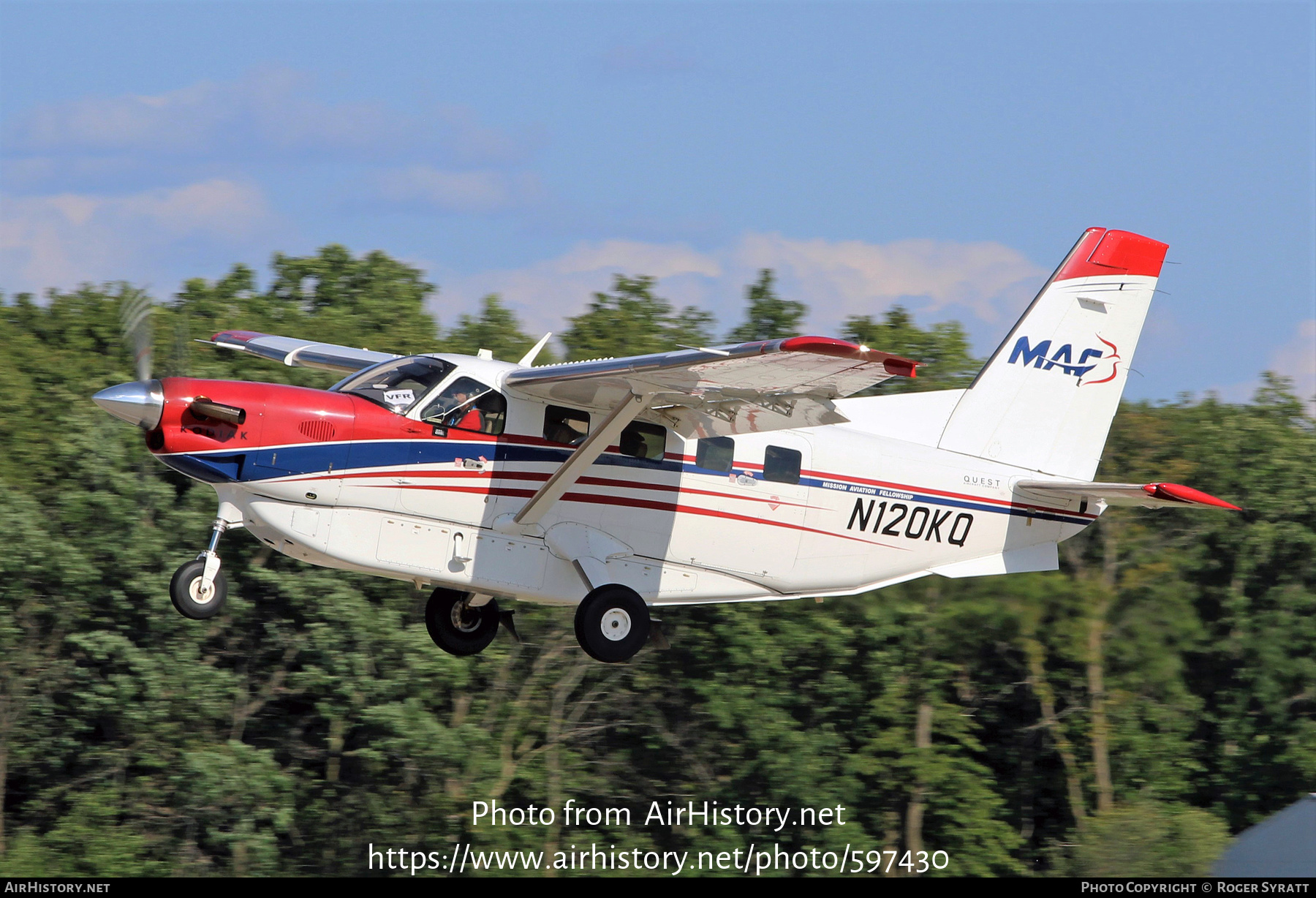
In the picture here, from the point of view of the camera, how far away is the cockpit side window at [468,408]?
12.2 m

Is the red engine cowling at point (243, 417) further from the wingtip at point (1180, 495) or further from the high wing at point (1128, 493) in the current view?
the wingtip at point (1180, 495)

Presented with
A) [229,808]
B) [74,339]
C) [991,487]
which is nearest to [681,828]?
[229,808]

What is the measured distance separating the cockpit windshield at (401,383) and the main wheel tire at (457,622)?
96.2 inches

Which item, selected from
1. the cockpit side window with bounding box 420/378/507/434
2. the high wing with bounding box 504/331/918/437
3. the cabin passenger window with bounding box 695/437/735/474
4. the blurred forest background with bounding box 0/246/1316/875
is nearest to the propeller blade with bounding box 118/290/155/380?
the cockpit side window with bounding box 420/378/507/434

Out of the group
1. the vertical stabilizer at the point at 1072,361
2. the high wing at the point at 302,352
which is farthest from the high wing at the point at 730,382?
the vertical stabilizer at the point at 1072,361

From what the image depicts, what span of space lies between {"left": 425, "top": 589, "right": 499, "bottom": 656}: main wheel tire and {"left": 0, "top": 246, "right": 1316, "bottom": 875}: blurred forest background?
5.87 meters

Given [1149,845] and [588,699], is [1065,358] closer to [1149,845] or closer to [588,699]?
[1149,845]

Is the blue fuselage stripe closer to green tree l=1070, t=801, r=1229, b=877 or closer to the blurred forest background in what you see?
the blurred forest background

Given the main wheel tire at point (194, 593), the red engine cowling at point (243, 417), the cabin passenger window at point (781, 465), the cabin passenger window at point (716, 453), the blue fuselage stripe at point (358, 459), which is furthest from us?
the cabin passenger window at point (781, 465)

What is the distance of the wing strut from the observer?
1205 cm

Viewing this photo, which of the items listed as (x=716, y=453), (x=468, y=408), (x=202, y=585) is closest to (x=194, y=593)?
(x=202, y=585)

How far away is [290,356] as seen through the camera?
15.2 m

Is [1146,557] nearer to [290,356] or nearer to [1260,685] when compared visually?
[1260,685]
